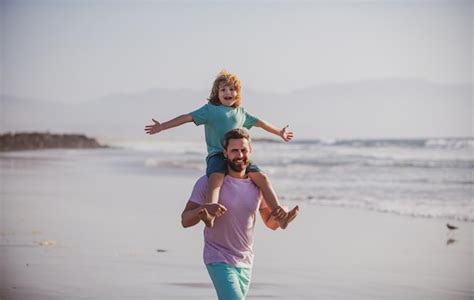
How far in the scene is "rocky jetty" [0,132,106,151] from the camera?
1808 centimetres

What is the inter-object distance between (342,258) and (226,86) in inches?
142

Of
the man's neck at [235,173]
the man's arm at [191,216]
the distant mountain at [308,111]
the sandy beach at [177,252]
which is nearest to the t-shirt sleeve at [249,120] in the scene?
the man's neck at [235,173]

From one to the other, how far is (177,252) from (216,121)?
11.3 feet

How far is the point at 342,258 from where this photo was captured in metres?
7.18

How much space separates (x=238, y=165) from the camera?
11.9 feet

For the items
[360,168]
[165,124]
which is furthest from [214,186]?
[360,168]

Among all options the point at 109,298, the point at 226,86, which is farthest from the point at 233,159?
the point at 109,298

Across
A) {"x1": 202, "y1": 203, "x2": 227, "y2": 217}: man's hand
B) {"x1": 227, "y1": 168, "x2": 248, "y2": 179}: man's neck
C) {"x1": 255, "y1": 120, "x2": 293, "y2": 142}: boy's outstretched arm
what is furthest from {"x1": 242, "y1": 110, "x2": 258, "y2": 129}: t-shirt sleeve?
{"x1": 202, "y1": 203, "x2": 227, "y2": 217}: man's hand

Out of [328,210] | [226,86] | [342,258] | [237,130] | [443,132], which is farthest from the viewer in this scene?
[443,132]

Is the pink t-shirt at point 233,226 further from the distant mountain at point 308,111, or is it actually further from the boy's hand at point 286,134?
the distant mountain at point 308,111

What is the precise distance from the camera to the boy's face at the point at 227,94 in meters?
3.87

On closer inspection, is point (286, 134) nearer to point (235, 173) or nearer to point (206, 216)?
point (235, 173)

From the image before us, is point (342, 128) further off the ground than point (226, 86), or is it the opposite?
point (342, 128)

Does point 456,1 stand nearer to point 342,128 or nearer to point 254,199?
point 254,199
